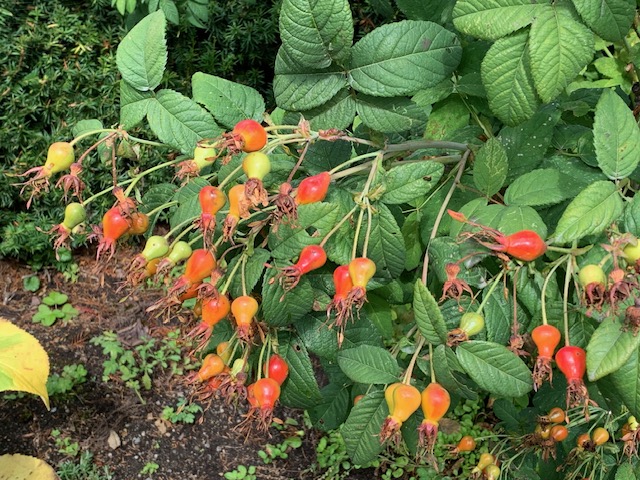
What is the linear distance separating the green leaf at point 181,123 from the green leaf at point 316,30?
6.9 inches

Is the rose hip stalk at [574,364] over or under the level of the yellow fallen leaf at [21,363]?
over

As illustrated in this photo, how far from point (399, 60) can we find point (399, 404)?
48 cm

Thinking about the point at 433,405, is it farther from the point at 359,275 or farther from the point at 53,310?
the point at 53,310

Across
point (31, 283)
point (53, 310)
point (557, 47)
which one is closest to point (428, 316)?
point (557, 47)

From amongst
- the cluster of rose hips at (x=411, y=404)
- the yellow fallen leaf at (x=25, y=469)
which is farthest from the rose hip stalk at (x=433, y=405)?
the yellow fallen leaf at (x=25, y=469)

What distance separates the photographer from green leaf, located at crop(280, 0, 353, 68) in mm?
918

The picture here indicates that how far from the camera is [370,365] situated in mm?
969

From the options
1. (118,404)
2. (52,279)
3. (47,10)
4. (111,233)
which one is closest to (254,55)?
(47,10)

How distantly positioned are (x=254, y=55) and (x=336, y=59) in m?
2.37

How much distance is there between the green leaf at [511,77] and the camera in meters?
0.94

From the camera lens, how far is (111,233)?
921mm

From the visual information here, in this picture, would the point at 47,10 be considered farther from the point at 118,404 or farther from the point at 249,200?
the point at 249,200

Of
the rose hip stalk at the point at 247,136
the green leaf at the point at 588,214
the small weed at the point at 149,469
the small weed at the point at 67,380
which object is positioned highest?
the rose hip stalk at the point at 247,136

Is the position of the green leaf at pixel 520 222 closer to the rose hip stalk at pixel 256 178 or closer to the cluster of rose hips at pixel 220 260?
the cluster of rose hips at pixel 220 260
